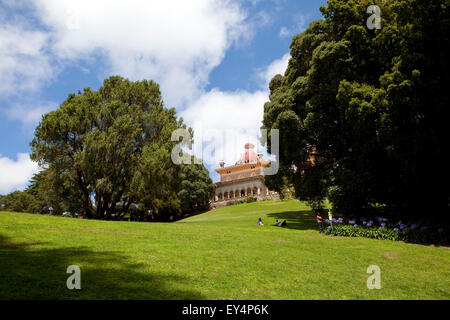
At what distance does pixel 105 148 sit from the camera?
23.6m

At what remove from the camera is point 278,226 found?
22.6 m

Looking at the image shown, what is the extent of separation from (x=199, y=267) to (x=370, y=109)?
12.1m

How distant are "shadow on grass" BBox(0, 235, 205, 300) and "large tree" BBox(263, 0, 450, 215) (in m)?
13.2

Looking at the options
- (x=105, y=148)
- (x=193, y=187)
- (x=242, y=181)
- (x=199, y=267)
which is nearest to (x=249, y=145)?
(x=242, y=181)

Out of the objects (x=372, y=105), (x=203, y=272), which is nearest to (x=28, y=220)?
(x=203, y=272)

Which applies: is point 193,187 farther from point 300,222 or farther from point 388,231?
point 388,231

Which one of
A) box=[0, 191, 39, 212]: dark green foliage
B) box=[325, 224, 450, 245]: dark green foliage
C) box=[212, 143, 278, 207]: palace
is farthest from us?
box=[212, 143, 278, 207]: palace

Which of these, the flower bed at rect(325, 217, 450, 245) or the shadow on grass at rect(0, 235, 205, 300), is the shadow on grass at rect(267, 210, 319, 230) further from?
the shadow on grass at rect(0, 235, 205, 300)

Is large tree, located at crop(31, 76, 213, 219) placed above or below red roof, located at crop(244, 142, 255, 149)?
below

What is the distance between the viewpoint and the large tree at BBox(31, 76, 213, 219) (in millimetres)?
23797

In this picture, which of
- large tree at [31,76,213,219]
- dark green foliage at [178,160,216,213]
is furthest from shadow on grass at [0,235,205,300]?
dark green foliage at [178,160,216,213]

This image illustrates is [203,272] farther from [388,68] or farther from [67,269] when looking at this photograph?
[388,68]

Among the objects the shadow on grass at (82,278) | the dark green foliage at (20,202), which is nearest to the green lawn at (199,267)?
the shadow on grass at (82,278)

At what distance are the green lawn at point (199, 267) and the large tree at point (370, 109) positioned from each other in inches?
199
